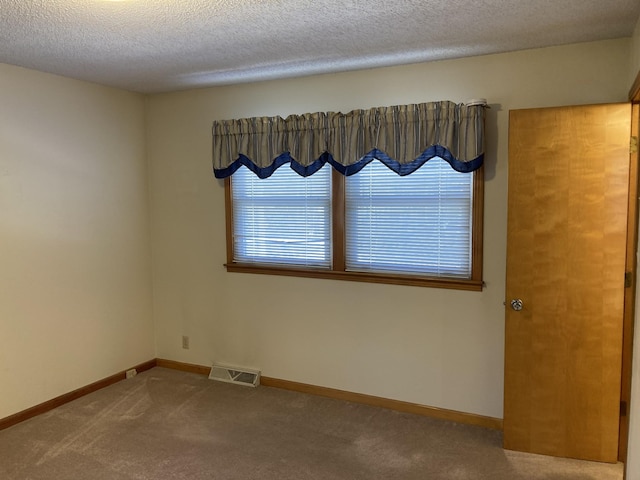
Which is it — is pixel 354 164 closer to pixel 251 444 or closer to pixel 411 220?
pixel 411 220

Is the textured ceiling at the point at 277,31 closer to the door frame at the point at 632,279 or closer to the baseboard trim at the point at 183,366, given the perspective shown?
the door frame at the point at 632,279

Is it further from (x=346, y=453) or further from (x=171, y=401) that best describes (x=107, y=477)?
(x=346, y=453)

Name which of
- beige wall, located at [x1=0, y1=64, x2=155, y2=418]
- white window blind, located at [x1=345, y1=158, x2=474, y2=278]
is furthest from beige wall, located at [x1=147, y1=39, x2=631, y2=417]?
beige wall, located at [x1=0, y1=64, x2=155, y2=418]

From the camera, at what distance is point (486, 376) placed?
3.29 m

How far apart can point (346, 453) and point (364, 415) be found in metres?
0.52

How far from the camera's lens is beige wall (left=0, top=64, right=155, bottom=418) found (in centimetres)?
331

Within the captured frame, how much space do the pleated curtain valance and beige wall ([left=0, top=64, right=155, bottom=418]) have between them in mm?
893

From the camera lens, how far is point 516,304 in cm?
289

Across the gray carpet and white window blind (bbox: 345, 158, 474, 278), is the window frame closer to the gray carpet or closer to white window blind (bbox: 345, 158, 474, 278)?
white window blind (bbox: 345, 158, 474, 278)

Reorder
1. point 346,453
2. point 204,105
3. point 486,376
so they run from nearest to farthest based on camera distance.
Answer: point 346,453
point 486,376
point 204,105

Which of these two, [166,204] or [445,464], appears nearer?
[445,464]

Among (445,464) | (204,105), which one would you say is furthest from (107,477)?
(204,105)

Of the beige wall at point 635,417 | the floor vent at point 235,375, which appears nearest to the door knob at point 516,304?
the beige wall at point 635,417

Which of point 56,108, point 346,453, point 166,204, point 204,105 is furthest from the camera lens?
point 166,204
